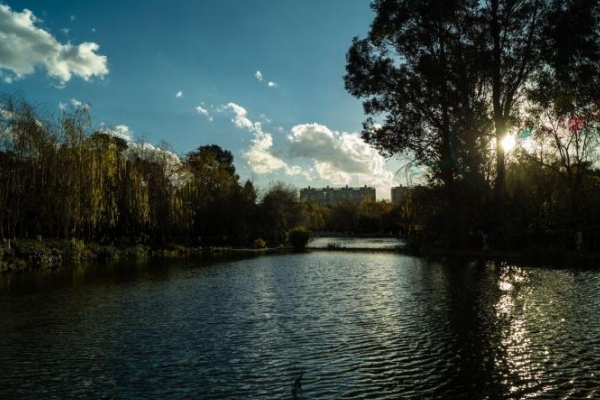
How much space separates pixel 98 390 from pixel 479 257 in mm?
27875

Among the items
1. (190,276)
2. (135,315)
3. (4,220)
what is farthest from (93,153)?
(135,315)

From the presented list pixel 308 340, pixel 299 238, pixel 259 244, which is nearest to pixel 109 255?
pixel 259 244

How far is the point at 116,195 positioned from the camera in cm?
4169

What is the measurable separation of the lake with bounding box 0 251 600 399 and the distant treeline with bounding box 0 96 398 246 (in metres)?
14.2

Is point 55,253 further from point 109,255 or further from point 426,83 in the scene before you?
point 426,83

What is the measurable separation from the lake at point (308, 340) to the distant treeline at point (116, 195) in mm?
14218

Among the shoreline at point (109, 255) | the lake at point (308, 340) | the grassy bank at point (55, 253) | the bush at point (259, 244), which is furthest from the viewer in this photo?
the bush at point (259, 244)

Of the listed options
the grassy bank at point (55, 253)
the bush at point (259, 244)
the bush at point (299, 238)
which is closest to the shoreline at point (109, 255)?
the grassy bank at point (55, 253)

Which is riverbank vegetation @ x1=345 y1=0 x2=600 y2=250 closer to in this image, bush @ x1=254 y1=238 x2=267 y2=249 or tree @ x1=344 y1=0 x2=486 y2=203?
tree @ x1=344 y1=0 x2=486 y2=203

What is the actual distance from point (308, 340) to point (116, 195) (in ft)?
115

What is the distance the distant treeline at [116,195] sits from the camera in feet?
102

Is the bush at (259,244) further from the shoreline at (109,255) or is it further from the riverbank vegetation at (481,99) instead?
the riverbank vegetation at (481,99)

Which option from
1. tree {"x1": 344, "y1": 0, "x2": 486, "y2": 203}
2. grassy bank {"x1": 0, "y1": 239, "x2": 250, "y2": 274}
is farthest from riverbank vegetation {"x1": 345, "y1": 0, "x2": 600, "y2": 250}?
grassy bank {"x1": 0, "y1": 239, "x2": 250, "y2": 274}

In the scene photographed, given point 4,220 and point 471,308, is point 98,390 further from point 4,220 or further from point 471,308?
point 4,220
